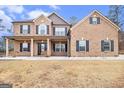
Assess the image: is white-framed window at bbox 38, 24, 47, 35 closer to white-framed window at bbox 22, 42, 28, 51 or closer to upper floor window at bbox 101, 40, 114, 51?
white-framed window at bbox 22, 42, 28, 51

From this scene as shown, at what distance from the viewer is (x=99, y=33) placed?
2734 centimetres

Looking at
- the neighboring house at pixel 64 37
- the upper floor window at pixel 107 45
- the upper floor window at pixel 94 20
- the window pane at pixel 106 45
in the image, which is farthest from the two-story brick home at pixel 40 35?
the window pane at pixel 106 45

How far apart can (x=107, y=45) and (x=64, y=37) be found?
4.43 m

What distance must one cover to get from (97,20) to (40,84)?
13418mm

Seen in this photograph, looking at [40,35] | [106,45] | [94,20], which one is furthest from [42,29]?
[106,45]

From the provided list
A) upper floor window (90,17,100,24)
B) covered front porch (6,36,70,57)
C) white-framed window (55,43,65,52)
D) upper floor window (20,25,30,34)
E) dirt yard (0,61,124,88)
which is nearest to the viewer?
dirt yard (0,61,124,88)

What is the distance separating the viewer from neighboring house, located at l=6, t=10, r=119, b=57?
2725 cm

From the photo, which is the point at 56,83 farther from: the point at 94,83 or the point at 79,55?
the point at 79,55

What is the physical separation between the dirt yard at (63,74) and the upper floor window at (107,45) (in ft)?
23.6

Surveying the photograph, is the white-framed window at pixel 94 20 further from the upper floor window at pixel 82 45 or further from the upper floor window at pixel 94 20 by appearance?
the upper floor window at pixel 82 45

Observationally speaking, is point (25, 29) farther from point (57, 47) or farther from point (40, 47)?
point (57, 47)

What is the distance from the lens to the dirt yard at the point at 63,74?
1577 centimetres

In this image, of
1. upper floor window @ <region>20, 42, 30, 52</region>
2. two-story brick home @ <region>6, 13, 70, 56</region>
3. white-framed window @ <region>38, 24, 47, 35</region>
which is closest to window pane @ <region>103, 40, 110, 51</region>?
two-story brick home @ <region>6, 13, 70, 56</region>
